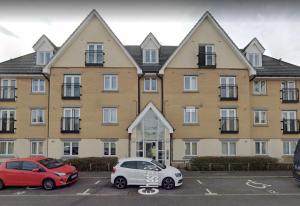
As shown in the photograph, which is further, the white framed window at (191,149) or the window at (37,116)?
the window at (37,116)

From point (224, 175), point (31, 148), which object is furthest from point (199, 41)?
point (31, 148)

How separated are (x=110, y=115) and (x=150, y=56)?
6.11 metres

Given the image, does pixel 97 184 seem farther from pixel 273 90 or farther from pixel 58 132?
pixel 273 90

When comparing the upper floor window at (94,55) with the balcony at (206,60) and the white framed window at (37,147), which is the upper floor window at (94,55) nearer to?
the white framed window at (37,147)

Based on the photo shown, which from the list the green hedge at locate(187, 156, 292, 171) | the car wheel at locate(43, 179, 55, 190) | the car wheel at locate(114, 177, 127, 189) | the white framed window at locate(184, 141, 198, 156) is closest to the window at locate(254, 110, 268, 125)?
the green hedge at locate(187, 156, 292, 171)

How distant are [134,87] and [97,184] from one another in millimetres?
9898

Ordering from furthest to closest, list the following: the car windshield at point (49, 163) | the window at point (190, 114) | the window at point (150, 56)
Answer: the window at point (150, 56)
the window at point (190, 114)
the car windshield at point (49, 163)

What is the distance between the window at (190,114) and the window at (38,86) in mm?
11814

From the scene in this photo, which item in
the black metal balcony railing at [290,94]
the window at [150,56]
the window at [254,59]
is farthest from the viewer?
the window at [254,59]

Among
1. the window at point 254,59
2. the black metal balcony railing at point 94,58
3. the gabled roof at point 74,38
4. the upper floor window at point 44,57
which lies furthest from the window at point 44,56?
the window at point 254,59

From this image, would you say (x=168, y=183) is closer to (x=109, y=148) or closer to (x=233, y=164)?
(x=233, y=164)

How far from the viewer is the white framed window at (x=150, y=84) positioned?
80.7ft

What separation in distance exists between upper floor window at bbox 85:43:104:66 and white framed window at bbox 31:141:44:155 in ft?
24.7

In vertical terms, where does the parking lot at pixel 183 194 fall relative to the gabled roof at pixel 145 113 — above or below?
below
